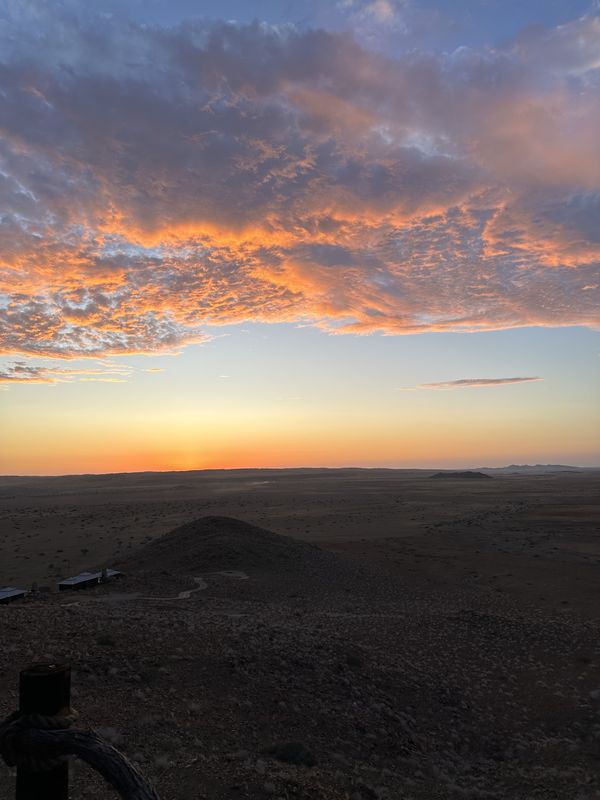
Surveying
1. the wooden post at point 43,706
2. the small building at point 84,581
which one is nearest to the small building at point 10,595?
the small building at point 84,581

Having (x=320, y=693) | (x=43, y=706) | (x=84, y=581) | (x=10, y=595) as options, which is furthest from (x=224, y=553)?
(x=43, y=706)

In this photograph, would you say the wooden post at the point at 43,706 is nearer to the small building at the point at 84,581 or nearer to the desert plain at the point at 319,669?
the desert plain at the point at 319,669

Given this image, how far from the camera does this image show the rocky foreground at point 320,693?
779cm

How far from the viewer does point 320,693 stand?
1059 cm

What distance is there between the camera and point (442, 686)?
1252cm

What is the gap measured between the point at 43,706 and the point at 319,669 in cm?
967

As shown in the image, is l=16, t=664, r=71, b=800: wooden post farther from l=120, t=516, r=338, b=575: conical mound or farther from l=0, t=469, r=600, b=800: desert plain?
l=120, t=516, r=338, b=575: conical mound

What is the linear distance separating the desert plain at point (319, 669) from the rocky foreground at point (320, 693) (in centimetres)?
4

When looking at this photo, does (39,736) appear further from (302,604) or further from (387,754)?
(302,604)

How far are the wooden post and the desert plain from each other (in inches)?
166

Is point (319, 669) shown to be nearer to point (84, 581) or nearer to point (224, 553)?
point (84, 581)

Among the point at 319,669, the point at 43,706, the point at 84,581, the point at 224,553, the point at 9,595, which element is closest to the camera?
the point at 43,706

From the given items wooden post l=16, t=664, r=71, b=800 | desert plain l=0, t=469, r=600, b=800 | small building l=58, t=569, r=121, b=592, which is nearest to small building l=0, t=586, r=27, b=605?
desert plain l=0, t=469, r=600, b=800

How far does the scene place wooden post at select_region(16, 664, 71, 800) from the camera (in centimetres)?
291
